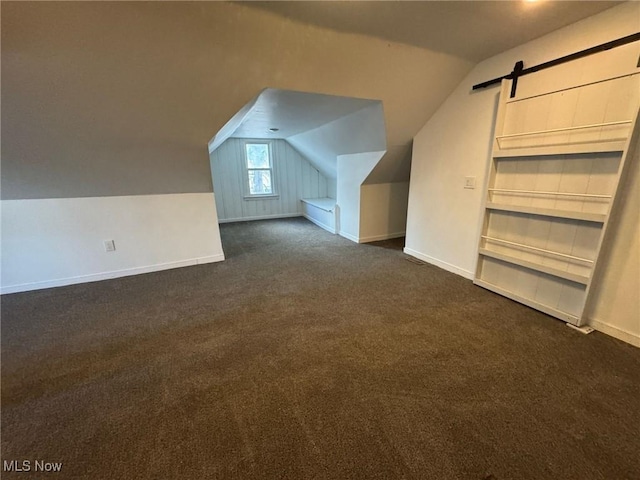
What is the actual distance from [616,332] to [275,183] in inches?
223

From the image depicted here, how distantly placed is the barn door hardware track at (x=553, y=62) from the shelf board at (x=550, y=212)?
0.94 meters

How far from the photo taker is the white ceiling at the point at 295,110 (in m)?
2.65

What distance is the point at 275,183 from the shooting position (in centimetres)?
613

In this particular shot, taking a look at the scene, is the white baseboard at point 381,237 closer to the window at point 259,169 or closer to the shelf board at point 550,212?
the shelf board at point 550,212

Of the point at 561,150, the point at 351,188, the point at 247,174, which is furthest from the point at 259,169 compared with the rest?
the point at 561,150

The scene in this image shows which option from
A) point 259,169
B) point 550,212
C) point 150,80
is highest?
point 150,80

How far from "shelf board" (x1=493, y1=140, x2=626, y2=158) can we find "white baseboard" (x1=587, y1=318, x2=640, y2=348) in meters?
1.22

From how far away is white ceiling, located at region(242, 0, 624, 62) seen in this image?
5.43ft

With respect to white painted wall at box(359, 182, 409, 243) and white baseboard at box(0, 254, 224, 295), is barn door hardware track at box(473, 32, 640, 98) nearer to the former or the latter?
white painted wall at box(359, 182, 409, 243)

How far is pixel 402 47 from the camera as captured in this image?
2.17 metres

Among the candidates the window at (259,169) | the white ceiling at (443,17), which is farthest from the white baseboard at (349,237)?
the white ceiling at (443,17)

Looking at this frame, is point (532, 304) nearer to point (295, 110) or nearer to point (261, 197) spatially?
point (295, 110)

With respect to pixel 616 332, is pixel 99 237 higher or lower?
higher

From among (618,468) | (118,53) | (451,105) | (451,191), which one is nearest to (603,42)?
(451,105)
